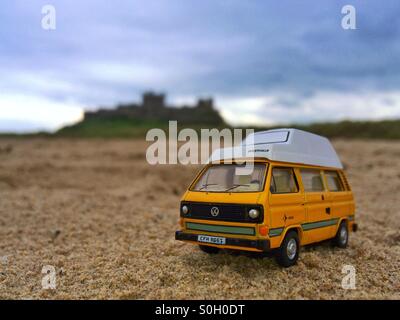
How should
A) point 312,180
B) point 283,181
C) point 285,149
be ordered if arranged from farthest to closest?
1. point 312,180
2. point 285,149
3. point 283,181

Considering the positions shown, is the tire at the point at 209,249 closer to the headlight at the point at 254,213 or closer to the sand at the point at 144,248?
the sand at the point at 144,248

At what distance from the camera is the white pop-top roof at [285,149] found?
730 cm

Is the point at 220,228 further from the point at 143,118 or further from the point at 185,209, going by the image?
the point at 143,118

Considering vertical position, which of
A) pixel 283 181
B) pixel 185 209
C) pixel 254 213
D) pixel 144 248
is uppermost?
pixel 283 181

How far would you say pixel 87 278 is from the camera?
703 centimetres

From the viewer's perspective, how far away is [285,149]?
7.58 m

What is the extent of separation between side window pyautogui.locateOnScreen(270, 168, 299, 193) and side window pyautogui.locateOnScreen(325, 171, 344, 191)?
Result: 6.04 ft

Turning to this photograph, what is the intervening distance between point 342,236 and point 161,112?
52.0m

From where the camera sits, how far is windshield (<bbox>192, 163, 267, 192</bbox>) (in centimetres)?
702

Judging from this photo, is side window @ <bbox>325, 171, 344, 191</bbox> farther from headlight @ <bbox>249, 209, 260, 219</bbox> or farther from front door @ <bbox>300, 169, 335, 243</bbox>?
headlight @ <bbox>249, 209, 260, 219</bbox>

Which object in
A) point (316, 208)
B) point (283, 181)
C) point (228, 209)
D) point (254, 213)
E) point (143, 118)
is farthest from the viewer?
point (143, 118)

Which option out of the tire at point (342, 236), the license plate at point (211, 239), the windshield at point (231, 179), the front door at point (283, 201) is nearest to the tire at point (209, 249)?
the license plate at point (211, 239)

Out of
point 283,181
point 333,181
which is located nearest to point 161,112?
point 333,181

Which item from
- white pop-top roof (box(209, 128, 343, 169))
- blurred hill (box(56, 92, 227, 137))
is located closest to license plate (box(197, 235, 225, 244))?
white pop-top roof (box(209, 128, 343, 169))
